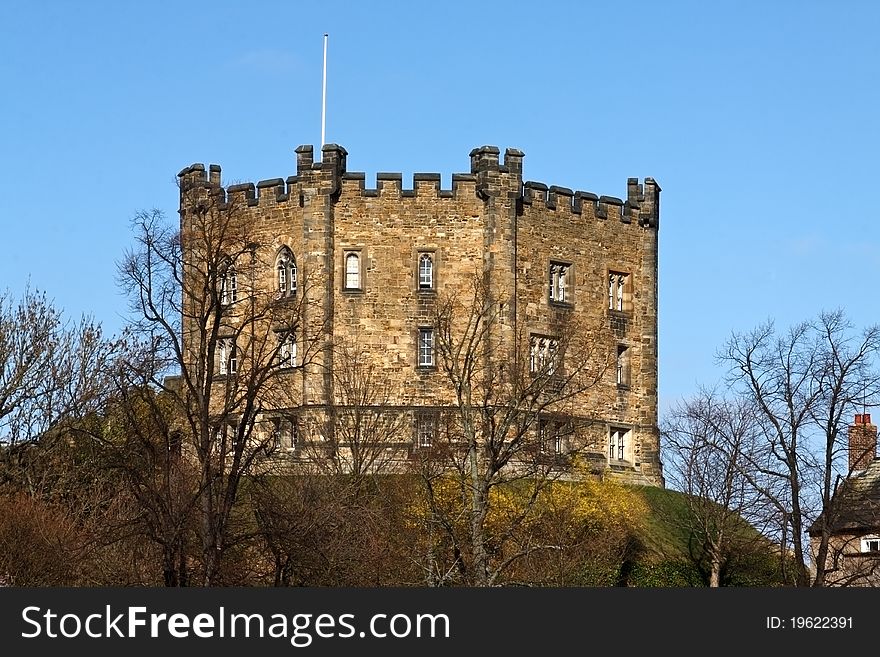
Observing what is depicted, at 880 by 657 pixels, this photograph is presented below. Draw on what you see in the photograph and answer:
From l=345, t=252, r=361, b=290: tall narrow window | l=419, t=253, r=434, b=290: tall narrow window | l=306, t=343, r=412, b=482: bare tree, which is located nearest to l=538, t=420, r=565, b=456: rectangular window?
l=306, t=343, r=412, b=482: bare tree

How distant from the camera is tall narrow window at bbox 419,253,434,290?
241 feet

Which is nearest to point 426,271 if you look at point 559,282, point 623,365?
point 559,282

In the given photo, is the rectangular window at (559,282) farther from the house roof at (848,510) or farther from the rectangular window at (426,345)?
the house roof at (848,510)

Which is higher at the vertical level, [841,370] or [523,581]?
[841,370]

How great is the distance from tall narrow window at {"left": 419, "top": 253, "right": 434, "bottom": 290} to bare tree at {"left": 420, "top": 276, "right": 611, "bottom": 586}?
0.91 meters

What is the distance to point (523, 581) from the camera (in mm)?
55531

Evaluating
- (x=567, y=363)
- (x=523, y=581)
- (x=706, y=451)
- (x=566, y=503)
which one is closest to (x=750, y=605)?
(x=523, y=581)

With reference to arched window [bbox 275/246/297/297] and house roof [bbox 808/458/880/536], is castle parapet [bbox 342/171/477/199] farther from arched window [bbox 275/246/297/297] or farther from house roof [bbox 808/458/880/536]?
house roof [bbox 808/458/880/536]

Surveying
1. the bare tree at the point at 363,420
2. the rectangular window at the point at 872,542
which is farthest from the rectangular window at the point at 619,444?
the rectangular window at the point at 872,542

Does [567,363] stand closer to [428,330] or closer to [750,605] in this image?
[428,330]

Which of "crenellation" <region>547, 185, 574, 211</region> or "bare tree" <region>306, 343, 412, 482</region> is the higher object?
"crenellation" <region>547, 185, 574, 211</region>

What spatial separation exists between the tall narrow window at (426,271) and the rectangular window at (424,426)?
4592 mm

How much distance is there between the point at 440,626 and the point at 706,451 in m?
45.2

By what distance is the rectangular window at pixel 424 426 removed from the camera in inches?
2776
